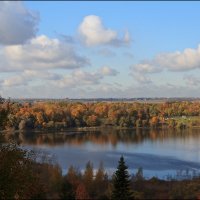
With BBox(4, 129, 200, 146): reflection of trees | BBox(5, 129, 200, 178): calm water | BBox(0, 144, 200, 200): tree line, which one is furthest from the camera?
BBox(4, 129, 200, 146): reflection of trees

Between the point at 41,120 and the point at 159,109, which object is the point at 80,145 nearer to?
the point at 41,120

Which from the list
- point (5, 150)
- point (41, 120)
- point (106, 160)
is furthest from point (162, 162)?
point (41, 120)

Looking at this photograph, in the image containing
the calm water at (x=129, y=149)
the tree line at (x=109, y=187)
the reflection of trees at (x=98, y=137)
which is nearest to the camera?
the tree line at (x=109, y=187)

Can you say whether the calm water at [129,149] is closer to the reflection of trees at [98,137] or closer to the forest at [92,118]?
the reflection of trees at [98,137]

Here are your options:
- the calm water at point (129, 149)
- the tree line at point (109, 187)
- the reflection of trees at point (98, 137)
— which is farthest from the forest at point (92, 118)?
the tree line at point (109, 187)

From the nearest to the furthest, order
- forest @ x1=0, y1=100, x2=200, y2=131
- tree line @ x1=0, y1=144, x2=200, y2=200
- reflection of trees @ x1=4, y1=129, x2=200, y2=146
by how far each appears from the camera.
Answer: tree line @ x1=0, y1=144, x2=200, y2=200 → reflection of trees @ x1=4, y1=129, x2=200, y2=146 → forest @ x1=0, y1=100, x2=200, y2=131

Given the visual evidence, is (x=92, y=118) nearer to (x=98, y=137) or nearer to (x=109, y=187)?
(x=98, y=137)

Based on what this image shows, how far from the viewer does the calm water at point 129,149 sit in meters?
23.6

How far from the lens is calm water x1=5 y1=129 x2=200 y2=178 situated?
23.6m

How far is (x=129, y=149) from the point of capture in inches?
1212

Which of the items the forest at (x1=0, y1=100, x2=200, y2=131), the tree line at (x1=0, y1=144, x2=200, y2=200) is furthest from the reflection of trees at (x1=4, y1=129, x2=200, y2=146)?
the tree line at (x1=0, y1=144, x2=200, y2=200)

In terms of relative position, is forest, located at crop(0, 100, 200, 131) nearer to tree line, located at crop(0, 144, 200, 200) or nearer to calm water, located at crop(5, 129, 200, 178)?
calm water, located at crop(5, 129, 200, 178)

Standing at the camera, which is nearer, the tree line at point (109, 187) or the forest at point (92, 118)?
the tree line at point (109, 187)

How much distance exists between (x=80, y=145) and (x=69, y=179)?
56.7 feet
